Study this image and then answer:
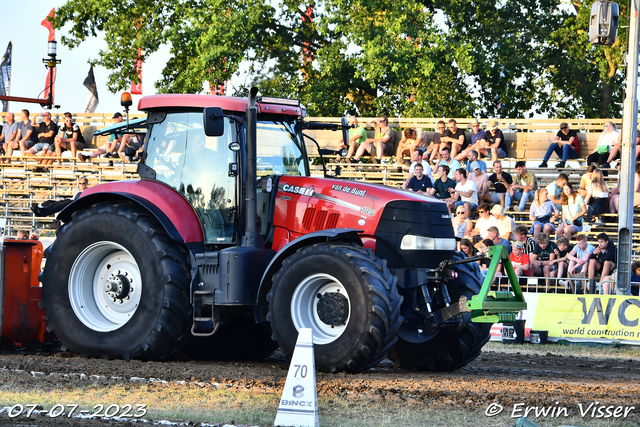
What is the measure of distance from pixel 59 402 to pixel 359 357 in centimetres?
248

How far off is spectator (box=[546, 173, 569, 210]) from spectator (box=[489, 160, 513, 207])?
2.97 feet

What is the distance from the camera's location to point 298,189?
8.26 metres

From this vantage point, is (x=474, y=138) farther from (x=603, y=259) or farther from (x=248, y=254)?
(x=248, y=254)

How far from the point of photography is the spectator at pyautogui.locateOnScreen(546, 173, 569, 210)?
1670 cm

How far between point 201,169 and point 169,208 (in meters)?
0.50

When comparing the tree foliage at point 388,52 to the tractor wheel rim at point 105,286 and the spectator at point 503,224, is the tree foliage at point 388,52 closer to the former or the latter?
the spectator at point 503,224

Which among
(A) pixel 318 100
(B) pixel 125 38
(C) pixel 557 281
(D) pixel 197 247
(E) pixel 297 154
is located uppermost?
(B) pixel 125 38

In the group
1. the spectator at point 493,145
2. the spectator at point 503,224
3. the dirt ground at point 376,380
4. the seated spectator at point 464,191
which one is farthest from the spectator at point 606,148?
the dirt ground at point 376,380

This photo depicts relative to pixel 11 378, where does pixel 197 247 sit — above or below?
above

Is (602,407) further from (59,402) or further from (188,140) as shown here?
(188,140)

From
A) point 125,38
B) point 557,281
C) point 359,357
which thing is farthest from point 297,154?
point 125,38

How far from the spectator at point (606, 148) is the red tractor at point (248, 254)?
36.7ft

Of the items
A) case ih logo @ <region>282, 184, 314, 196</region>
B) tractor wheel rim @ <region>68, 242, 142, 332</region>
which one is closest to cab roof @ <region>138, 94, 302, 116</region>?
case ih logo @ <region>282, 184, 314, 196</region>

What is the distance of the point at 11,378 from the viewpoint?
22.8ft
